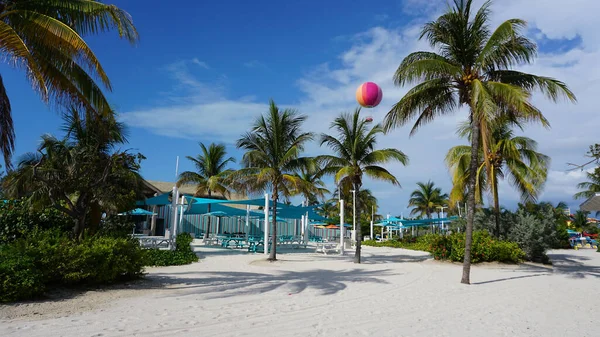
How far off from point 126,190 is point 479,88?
10.6m

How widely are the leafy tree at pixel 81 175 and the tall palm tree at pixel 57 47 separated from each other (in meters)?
0.68

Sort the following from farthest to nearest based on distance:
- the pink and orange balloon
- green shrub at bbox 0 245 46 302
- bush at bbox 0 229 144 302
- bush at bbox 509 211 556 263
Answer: bush at bbox 509 211 556 263, the pink and orange balloon, bush at bbox 0 229 144 302, green shrub at bbox 0 245 46 302

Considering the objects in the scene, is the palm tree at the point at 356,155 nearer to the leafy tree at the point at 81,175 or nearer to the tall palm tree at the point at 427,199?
the leafy tree at the point at 81,175

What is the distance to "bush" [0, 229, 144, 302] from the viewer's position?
6633mm

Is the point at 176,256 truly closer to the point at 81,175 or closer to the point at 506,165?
the point at 81,175

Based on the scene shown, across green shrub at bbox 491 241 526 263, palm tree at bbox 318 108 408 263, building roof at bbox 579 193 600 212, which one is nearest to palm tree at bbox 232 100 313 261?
palm tree at bbox 318 108 408 263

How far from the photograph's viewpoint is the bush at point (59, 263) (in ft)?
21.8

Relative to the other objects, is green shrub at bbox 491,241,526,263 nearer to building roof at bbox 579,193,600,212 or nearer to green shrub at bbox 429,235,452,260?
green shrub at bbox 429,235,452,260

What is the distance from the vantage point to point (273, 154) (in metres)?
16.3

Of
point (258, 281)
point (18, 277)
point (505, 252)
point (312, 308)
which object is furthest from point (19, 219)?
point (505, 252)

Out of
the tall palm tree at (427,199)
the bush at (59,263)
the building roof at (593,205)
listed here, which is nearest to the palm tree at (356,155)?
the bush at (59,263)

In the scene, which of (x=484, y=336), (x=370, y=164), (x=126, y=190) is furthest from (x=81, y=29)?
(x=370, y=164)

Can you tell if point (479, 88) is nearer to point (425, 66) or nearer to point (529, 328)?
point (425, 66)

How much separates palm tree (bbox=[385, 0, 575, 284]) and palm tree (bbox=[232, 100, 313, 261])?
190 inches
